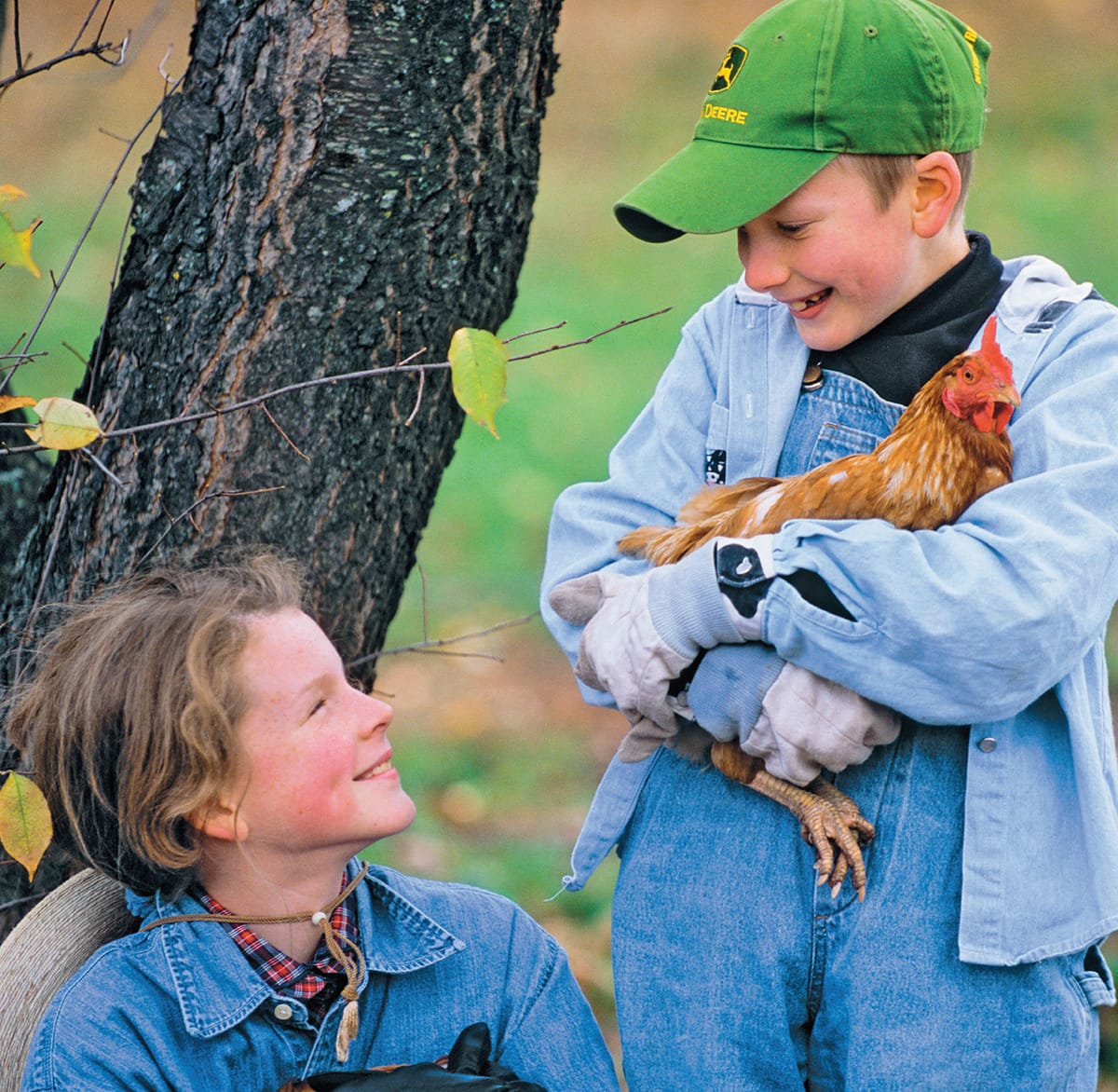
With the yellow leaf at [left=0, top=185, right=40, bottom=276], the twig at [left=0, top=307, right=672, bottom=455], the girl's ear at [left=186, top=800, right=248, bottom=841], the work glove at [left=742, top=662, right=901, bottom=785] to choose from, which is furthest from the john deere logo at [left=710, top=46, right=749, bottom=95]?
the girl's ear at [left=186, top=800, right=248, bottom=841]

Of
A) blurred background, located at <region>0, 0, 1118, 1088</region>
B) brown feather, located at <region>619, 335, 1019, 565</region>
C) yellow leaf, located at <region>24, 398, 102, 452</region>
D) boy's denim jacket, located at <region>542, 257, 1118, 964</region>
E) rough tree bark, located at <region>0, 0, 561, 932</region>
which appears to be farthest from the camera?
blurred background, located at <region>0, 0, 1118, 1088</region>

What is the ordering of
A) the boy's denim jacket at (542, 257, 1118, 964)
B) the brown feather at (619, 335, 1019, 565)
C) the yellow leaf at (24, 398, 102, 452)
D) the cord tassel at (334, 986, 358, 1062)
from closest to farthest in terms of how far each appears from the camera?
the boy's denim jacket at (542, 257, 1118, 964), the brown feather at (619, 335, 1019, 565), the yellow leaf at (24, 398, 102, 452), the cord tassel at (334, 986, 358, 1062)

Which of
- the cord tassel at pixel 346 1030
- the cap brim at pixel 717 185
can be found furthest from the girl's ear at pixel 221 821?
the cap brim at pixel 717 185

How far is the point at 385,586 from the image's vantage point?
2475 mm

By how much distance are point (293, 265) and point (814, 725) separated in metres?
1.23

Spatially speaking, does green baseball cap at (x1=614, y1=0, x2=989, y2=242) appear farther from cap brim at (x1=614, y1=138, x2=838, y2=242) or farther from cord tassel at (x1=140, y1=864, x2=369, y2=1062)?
cord tassel at (x1=140, y1=864, x2=369, y2=1062)

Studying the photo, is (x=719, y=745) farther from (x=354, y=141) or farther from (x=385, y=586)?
(x=354, y=141)

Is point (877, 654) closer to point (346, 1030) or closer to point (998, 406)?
point (998, 406)

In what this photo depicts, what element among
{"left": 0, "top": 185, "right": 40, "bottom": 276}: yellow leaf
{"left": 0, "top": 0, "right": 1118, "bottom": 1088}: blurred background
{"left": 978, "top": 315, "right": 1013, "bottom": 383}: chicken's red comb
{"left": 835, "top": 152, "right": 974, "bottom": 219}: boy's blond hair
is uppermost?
{"left": 835, "top": 152, "right": 974, "bottom": 219}: boy's blond hair

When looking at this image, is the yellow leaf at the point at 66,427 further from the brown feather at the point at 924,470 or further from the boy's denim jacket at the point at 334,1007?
the brown feather at the point at 924,470

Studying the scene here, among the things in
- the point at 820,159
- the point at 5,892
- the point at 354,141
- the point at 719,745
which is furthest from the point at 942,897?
the point at 5,892

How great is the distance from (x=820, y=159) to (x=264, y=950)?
138 cm

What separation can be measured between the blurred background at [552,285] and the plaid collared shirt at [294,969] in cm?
150

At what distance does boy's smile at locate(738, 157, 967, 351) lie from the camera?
5.53 ft
